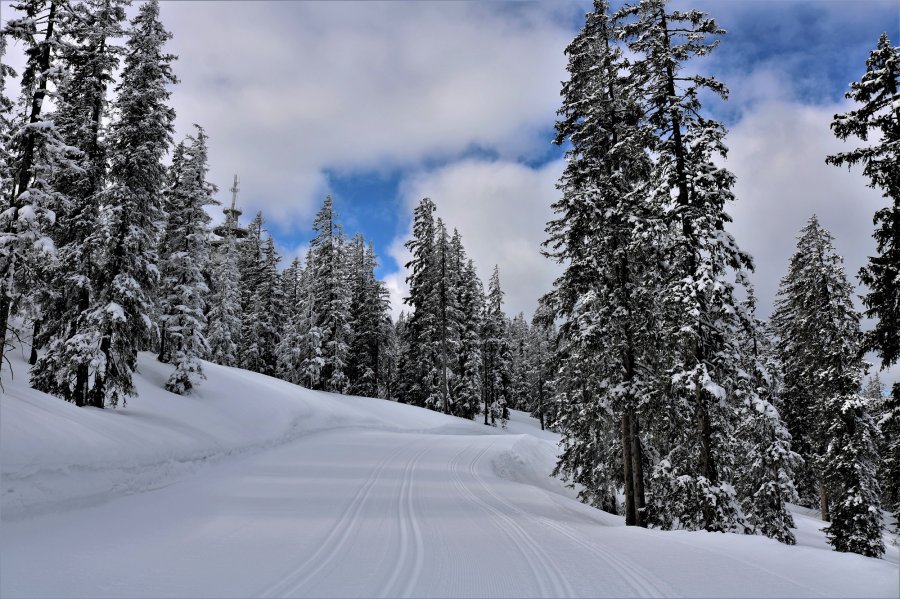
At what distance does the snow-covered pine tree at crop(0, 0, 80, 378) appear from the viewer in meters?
11.9

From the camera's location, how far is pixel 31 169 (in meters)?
12.6

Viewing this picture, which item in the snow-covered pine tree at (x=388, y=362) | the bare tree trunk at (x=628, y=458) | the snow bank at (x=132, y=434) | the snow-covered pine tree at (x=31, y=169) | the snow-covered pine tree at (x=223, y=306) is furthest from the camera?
the snow-covered pine tree at (x=388, y=362)

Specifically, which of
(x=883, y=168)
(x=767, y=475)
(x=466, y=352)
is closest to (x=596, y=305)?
(x=883, y=168)

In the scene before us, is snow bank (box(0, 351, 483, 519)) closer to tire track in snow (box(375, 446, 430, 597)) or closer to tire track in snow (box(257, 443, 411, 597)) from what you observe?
tire track in snow (box(257, 443, 411, 597))

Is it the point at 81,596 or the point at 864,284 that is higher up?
the point at 864,284

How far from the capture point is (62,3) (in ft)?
44.9

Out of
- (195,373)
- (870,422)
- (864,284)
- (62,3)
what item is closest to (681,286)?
(864,284)

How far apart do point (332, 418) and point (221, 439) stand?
11798 millimetres

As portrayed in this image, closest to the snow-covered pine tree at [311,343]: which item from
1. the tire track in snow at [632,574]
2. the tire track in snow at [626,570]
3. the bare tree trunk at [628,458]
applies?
the bare tree trunk at [628,458]

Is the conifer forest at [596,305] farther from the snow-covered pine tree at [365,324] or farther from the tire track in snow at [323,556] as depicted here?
the snow-covered pine tree at [365,324]

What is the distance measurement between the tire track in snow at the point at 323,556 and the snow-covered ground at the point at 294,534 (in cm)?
3

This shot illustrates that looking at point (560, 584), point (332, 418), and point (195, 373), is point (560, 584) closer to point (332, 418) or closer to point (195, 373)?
point (195, 373)

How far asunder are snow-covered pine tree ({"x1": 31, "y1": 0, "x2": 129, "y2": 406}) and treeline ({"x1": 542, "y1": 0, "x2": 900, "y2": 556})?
16.3 meters

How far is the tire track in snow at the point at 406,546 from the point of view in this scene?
19.4ft
